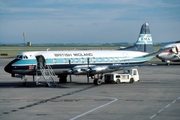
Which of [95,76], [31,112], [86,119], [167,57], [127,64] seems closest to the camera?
[86,119]

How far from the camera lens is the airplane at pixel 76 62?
44.8 metres

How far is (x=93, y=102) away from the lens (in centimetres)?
3319

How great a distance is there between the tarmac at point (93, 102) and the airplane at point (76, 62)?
2.00 metres

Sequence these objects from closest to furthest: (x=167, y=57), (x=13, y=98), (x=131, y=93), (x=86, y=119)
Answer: (x=86, y=119) < (x=13, y=98) < (x=131, y=93) < (x=167, y=57)

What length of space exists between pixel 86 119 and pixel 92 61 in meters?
23.9

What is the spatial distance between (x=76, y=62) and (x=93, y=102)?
1528 cm

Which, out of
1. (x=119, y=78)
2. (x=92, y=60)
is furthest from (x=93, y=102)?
(x=92, y=60)

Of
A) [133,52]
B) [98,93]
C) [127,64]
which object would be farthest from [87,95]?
[133,52]

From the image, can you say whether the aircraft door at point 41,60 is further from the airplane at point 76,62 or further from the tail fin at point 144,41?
the tail fin at point 144,41

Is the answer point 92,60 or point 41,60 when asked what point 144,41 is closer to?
point 92,60

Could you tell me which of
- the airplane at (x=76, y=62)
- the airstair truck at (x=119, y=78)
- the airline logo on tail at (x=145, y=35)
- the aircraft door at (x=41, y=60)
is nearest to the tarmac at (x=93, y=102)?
the airplane at (x=76, y=62)

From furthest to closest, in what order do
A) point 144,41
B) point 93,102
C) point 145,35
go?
Answer: point 145,35, point 144,41, point 93,102

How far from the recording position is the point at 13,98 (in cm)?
3597

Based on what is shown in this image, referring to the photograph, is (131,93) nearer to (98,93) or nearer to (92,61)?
(98,93)
